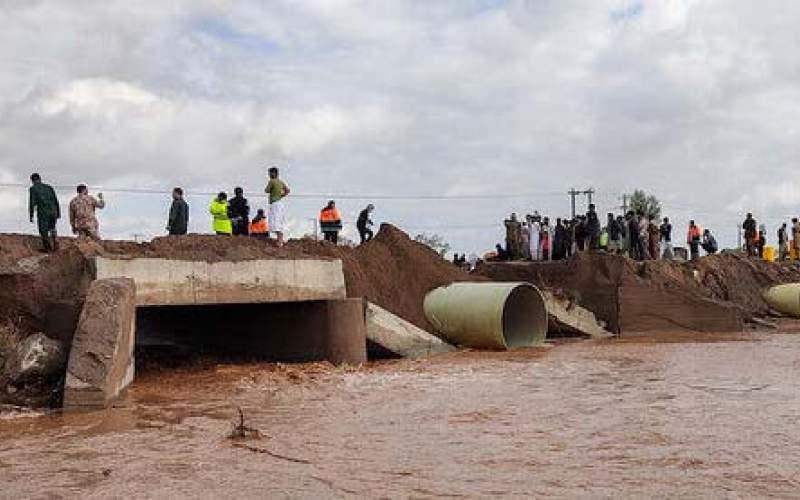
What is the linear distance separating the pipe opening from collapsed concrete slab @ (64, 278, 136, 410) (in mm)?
10187

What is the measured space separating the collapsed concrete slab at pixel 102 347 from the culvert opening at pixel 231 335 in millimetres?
3797

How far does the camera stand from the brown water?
23.6ft

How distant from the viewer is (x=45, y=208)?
49.4ft

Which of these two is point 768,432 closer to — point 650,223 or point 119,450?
point 119,450

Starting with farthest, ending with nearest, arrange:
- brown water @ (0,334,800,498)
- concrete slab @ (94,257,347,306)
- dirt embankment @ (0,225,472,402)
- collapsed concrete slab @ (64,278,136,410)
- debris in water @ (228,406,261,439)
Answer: concrete slab @ (94,257,347,306), dirt embankment @ (0,225,472,402), collapsed concrete slab @ (64,278,136,410), debris in water @ (228,406,261,439), brown water @ (0,334,800,498)

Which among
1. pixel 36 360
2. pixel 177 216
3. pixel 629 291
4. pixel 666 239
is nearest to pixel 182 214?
pixel 177 216

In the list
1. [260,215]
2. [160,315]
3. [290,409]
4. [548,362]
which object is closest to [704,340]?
[548,362]

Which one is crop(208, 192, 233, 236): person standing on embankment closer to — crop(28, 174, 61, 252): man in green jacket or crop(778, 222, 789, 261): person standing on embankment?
crop(28, 174, 61, 252): man in green jacket

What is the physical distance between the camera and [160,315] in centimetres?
2127

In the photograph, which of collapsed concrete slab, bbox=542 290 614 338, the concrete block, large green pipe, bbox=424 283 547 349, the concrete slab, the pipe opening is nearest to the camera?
the concrete slab

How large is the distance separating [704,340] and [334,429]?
15035 mm

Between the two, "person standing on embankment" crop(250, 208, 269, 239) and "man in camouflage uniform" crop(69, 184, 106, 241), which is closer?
"man in camouflage uniform" crop(69, 184, 106, 241)

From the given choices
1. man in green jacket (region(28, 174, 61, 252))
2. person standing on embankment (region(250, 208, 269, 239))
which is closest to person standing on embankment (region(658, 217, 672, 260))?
person standing on embankment (region(250, 208, 269, 239))

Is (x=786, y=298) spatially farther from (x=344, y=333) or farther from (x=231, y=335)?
(x=231, y=335)
